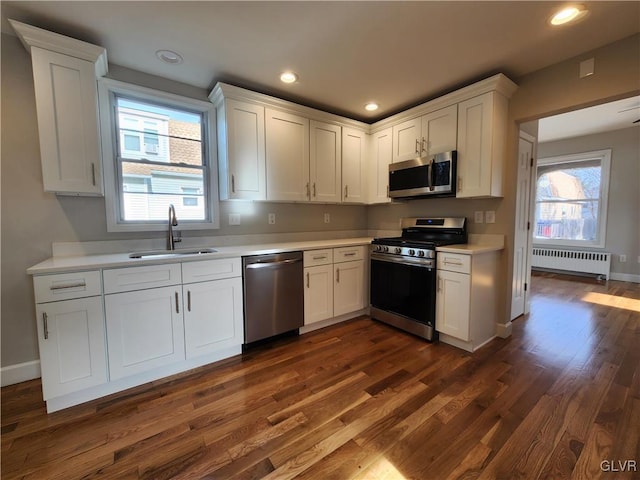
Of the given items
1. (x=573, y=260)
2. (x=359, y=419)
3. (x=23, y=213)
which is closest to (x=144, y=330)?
(x=23, y=213)

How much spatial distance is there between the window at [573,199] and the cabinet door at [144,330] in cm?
676

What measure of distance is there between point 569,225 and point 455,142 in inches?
177

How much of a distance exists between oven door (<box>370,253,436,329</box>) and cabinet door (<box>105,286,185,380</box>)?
199cm

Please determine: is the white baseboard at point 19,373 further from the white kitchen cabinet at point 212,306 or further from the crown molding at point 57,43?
the crown molding at point 57,43

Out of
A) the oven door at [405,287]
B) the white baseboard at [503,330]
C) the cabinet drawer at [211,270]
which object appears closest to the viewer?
the cabinet drawer at [211,270]

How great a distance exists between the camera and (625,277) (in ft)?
15.4

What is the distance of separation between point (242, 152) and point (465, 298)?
2419 millimetres

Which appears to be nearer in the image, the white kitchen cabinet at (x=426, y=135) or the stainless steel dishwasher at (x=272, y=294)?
the stainless steel dishwasher at (x=272, y=294)

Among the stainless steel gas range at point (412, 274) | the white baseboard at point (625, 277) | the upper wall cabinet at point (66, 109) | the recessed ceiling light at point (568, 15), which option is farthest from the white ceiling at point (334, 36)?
the white baseboard at point (625, 277)

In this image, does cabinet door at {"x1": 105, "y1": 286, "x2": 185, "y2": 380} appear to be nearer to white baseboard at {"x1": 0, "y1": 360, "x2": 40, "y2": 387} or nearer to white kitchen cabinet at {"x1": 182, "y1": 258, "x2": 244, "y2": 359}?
white kitchen cabinet at {"x1": 182, "y1": 258, "x2": 244, "y2": 359}

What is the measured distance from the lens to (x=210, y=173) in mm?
2756

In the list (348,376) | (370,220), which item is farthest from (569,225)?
(348,376)

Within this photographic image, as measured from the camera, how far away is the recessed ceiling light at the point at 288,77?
2484 mm

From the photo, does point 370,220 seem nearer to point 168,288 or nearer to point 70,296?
point 168,288
